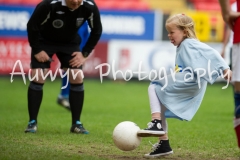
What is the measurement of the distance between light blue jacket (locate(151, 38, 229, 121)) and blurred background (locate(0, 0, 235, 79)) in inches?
421

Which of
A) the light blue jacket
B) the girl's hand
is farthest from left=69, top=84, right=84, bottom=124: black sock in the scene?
the girl's hand

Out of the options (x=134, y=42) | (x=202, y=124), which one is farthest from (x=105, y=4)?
(x=202, y=124)

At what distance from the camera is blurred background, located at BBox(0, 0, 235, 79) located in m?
16.5

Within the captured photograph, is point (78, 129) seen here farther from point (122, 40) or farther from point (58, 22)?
point (122, 40)

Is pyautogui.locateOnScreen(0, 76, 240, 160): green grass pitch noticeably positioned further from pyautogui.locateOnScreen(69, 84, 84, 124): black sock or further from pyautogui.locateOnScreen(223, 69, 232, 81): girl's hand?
pyautogui.locateOnScreen(223, 69, 232, 81): girl's hand

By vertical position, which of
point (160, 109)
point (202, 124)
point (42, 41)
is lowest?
point (202, 124)

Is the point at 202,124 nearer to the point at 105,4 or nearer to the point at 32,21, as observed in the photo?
the point at 32,21

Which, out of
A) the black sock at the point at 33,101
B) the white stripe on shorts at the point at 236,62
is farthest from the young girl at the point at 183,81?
the black sock at the point at 33,101

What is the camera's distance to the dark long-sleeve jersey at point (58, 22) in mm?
6691

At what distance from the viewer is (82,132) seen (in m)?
7.02

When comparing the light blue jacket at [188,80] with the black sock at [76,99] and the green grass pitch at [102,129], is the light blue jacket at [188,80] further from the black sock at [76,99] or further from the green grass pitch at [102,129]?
the black sock at [76,99]

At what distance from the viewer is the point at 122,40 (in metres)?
17.2

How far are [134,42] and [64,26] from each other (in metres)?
10.2

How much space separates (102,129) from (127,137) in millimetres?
2314
